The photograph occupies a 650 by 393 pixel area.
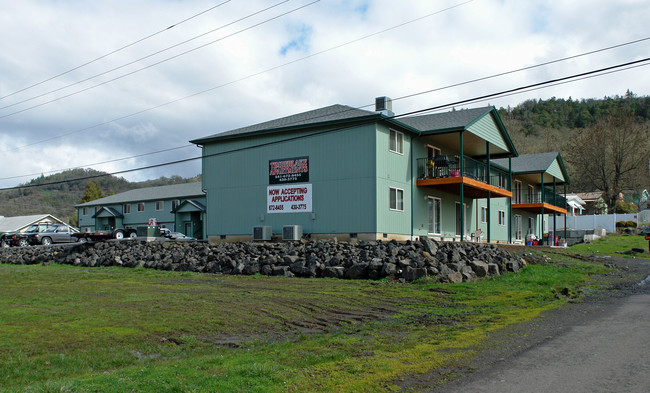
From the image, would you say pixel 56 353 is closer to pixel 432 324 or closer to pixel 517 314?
pixel 432 324

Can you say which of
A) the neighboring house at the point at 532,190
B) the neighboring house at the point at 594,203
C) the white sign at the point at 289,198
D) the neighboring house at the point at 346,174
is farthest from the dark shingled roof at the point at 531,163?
→ the neighboring house at the point at 594,203

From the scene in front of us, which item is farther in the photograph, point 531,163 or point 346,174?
point 531,163

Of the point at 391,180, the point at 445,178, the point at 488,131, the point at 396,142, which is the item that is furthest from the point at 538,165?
the point at 391,180

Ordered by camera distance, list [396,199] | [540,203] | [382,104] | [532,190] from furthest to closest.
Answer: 1. [532,190]
2. [540,203]
3. [382,104]
4. [396,199]

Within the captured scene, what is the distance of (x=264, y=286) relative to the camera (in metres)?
15.5

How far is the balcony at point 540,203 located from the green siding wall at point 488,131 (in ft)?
34.3

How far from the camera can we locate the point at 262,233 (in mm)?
27031

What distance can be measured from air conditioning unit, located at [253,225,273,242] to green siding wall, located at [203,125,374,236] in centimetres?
79

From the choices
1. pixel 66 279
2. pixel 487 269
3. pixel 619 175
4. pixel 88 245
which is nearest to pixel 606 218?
pixel 619 175

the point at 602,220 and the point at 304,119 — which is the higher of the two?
the point at 304,119

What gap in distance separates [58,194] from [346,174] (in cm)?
14858

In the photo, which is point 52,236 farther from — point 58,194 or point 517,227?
point 58,194

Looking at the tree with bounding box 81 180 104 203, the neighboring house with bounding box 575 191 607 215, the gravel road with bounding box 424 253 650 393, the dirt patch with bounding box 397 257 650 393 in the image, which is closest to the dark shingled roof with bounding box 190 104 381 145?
the dirt patch with bounding box 397 257 650 393

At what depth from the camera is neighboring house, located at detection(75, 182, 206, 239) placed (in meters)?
53.4
